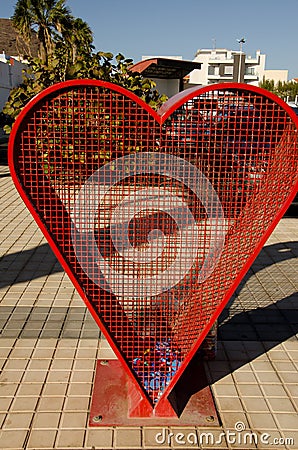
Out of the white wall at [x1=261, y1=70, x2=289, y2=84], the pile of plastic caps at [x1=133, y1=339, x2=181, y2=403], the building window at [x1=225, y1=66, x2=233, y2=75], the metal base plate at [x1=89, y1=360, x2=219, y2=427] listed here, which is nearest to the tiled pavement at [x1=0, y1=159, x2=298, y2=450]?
the metal base plate at [x1=89, y1=360, x2=219, y2=427]

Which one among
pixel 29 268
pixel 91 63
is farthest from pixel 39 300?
pixel 91 63

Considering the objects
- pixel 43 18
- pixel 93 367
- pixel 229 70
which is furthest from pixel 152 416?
pixel 229 70

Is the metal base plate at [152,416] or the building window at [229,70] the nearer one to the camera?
the metal base plate at [152,416]

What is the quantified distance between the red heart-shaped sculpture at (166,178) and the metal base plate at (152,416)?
115mm

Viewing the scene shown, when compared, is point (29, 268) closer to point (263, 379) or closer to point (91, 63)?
point (91, 63)

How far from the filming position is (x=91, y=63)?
5641 mm

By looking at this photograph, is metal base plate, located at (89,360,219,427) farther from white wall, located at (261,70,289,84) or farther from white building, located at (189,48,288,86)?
white wall, located at (261,70,289,84)

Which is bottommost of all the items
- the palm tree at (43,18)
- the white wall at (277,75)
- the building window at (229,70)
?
the white wall at (277,75)

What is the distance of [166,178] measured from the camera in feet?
9.83

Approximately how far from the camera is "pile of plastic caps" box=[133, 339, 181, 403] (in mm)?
3102

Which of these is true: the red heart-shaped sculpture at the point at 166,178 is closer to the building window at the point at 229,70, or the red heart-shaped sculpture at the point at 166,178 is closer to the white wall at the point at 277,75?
the building window at the point at 229,70

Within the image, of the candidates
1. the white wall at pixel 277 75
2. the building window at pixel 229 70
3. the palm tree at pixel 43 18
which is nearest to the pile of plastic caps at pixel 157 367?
the palm tree at pixel 43 18

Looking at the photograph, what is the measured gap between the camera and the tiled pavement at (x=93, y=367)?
2.91 meters

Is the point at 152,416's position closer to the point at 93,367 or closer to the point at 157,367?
the point at 157,367
